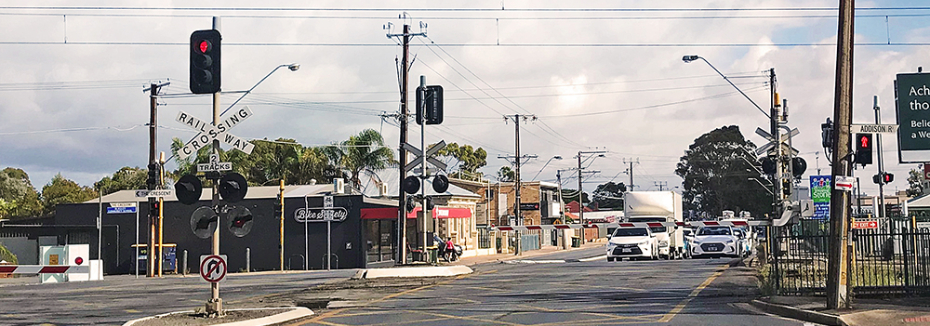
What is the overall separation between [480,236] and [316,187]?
16.9m

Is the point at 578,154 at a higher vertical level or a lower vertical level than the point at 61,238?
higher

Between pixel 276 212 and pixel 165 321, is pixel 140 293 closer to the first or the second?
pixel 165 321

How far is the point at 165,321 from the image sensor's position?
49.1 feet

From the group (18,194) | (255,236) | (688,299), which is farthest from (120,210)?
(18,194)

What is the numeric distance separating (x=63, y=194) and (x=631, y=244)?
53.7m

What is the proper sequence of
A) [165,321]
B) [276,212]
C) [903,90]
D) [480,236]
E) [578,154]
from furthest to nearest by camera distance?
[578,154]
[480,236]
[276,212]
[903,90]
[165,321]

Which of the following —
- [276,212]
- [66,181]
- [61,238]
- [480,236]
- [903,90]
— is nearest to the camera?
[903,90]

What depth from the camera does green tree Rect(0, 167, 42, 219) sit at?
66.4 m

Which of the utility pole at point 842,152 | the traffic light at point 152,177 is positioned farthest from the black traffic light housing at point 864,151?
the traffic light at point 152,177

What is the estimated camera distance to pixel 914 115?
22141mm

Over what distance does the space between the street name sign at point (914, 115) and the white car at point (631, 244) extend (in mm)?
16083

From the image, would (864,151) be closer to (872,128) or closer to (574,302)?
(872,128)

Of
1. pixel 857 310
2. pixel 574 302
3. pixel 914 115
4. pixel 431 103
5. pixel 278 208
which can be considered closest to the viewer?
pixel 857 310

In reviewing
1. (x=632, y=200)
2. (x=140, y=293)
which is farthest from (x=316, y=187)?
(x=140, y=293)
